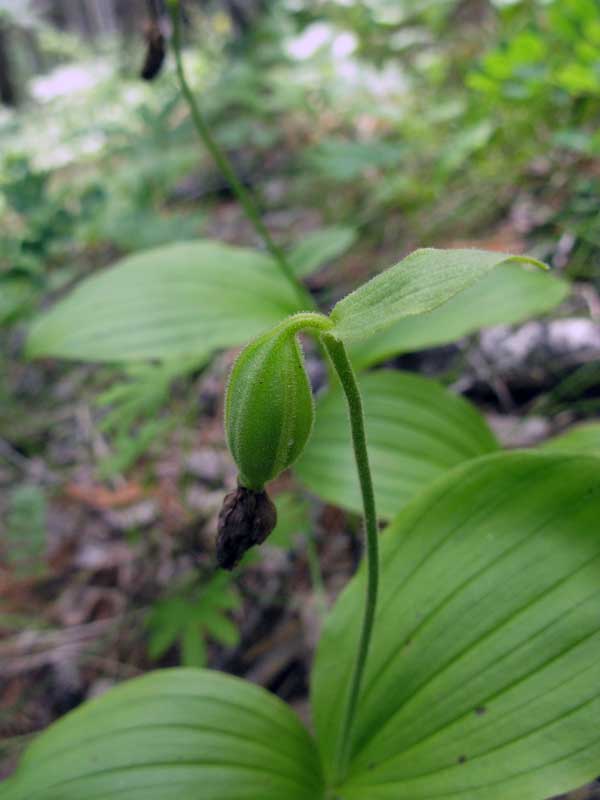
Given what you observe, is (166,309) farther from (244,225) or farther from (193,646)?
(244,225)

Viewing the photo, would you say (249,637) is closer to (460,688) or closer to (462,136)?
(460,688)

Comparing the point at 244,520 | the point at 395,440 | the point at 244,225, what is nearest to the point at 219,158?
the point at 395,440

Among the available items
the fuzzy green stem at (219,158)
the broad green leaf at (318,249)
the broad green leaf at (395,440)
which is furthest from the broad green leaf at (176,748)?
the broad green leaf at (318,249)

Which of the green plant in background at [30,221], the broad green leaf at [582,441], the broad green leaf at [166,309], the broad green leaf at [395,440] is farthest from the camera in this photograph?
the green plant in background at [30,221]

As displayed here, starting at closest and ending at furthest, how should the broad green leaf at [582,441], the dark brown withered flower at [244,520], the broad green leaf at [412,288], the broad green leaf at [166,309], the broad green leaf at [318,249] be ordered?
the broad green leaf at [412,288] → the dark brown withered flower at [244,520] → the broad green leaf at [582,441] → the broad green leaf at [166,309] → the broad green leaf at [318,249]

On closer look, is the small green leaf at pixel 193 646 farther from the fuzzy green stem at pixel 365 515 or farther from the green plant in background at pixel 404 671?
the fuzzy green stem at pixel 365 515

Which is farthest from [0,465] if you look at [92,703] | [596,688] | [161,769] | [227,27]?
[227,27]
